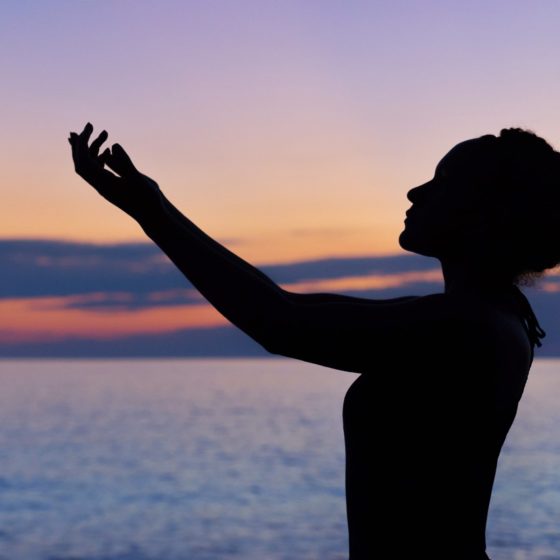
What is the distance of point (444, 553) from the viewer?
374 cm

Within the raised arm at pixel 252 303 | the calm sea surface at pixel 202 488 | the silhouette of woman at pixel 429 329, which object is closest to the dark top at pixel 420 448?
the silhouette of woman at pixel 429 329

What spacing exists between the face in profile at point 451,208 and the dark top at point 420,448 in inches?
12.4

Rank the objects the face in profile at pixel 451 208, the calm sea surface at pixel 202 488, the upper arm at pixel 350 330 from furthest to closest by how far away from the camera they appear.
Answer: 1. the calm sea surface at pixel 202 488
2. the face in profile at pixel 451 208
3. the upper arm at pixel 350 330

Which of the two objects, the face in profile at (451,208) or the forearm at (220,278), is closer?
the forearm at (220,278)

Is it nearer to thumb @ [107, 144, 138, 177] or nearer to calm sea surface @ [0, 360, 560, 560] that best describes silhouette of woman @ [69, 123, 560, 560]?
thumb @ [107, 144, 138, 177]

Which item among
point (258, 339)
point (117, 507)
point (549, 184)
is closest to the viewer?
point (258, 339)

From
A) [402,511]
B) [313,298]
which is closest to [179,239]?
[313,298]

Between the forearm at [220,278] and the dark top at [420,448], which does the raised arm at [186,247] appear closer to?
the forearm at [220,278]

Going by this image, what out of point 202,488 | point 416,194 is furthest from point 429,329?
point 202,488

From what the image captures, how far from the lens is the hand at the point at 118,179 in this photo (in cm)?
356

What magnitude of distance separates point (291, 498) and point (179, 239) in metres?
47.2

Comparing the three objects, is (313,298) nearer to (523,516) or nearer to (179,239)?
(179,239)

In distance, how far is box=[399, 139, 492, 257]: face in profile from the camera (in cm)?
379

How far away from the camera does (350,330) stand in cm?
352
